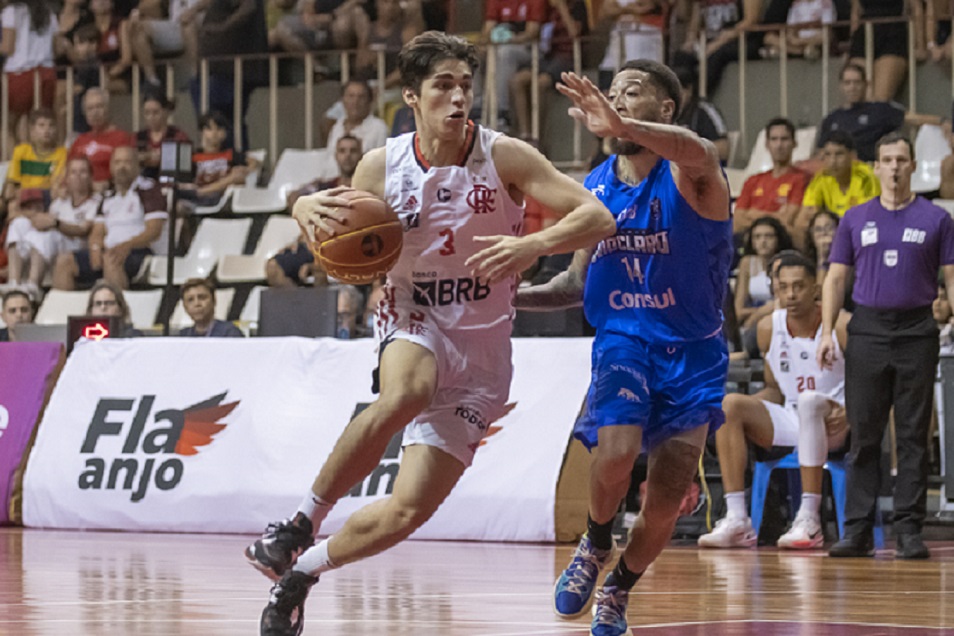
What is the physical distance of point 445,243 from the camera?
516cm

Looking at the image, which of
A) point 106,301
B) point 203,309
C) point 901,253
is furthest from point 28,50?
point 901,253

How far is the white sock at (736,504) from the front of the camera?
977cm

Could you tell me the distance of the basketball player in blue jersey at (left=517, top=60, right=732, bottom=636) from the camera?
5.44m

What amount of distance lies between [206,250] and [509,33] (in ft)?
11.6

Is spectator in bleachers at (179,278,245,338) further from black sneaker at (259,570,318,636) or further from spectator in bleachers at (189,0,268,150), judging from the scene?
black sneaker at (259,570,318,636)

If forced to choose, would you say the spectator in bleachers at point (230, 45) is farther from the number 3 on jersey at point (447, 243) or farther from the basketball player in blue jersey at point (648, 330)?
the number 3 on jersey at point (447, 243)

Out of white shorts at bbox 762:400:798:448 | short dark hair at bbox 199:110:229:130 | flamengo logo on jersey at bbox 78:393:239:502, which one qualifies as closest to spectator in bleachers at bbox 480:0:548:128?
short dark hair at bbox 199:110:229:130

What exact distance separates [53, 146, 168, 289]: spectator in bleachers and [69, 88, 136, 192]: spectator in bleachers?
745mm

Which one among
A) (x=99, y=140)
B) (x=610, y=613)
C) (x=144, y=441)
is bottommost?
(x=144, y=441)

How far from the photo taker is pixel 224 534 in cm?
1026

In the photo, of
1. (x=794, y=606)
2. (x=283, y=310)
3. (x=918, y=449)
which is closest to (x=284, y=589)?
(x=794, y=606)

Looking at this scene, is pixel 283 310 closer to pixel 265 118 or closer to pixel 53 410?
pixel 53 410

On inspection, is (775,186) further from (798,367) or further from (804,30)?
(798,367)

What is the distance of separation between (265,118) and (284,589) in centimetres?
1292
